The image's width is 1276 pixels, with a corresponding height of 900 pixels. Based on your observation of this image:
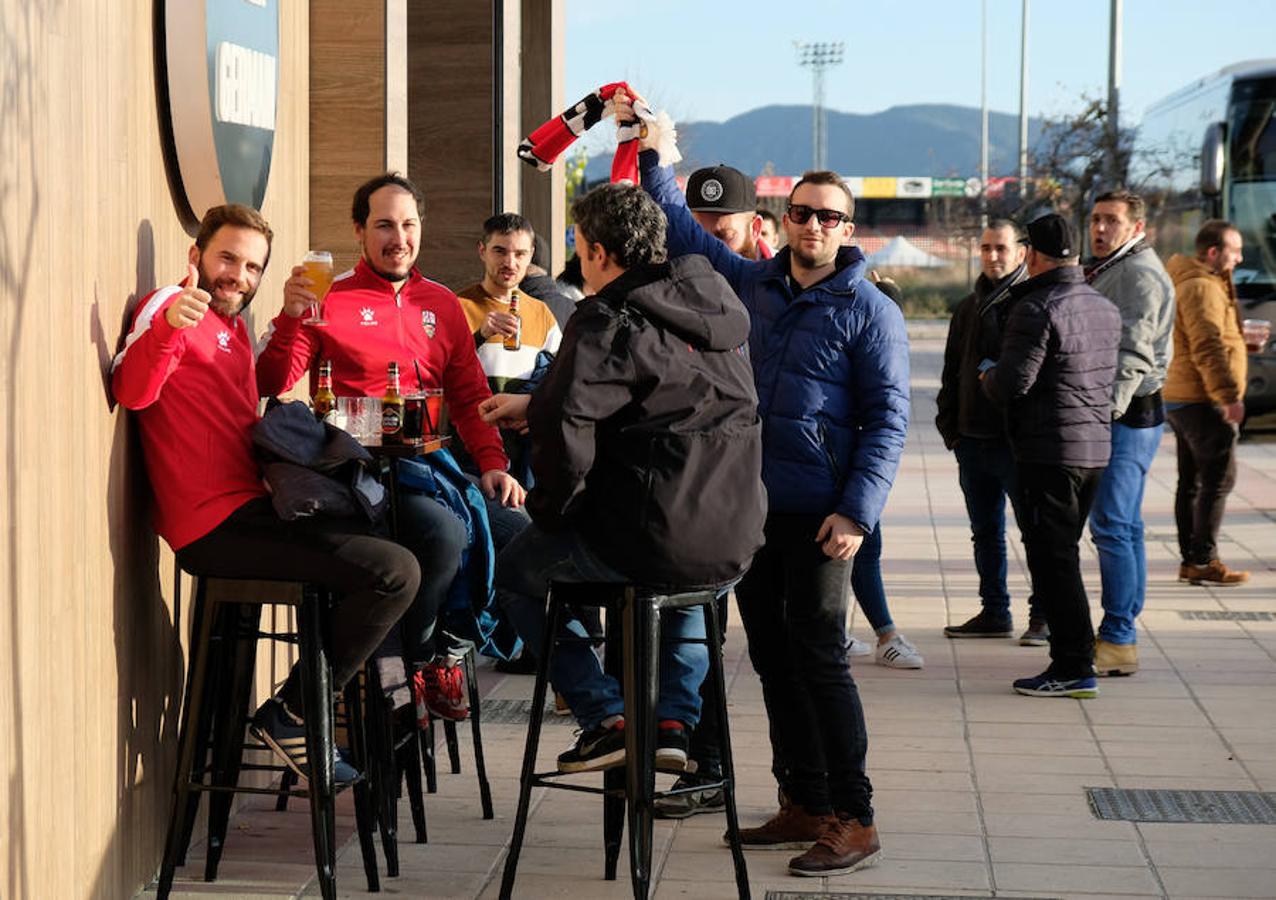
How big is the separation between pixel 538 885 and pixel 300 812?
1.15m

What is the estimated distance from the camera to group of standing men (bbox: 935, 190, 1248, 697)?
7.69 m

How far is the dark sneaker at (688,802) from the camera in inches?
202

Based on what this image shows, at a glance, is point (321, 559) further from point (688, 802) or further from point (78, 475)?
point (688, 802)

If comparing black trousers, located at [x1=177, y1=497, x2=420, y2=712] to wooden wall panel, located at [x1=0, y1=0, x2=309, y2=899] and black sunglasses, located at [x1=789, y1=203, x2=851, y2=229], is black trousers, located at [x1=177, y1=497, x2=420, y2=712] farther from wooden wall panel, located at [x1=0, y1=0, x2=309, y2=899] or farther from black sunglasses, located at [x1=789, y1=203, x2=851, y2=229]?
black sunglasses, located at [x1=789, y1=203, x2=851, y2=229]

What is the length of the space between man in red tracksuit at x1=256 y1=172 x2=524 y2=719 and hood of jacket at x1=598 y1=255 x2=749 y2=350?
1.10 metres

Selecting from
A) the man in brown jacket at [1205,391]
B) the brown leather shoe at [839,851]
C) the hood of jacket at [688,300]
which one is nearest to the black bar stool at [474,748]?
the brown leather shoe at [839,851]

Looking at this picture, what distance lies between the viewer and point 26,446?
4207 mm

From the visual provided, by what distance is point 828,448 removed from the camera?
5480 mm

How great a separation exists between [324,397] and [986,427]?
162 inches

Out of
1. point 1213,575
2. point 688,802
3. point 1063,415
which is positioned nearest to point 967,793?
point 688,802

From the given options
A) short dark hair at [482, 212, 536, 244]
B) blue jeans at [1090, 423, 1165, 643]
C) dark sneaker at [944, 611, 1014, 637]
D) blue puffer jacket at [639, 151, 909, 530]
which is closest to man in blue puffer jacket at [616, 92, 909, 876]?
blue puffer jacket at [639, 151, 909, 530]

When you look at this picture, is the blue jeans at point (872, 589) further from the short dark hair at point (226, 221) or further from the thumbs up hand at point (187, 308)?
the thumbs up hand at point (187, 308)

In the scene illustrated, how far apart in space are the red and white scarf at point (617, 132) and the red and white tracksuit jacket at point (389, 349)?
0.61 metres

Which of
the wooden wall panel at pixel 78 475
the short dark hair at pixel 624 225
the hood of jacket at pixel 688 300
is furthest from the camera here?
the short dark hair at pixel 624 225
